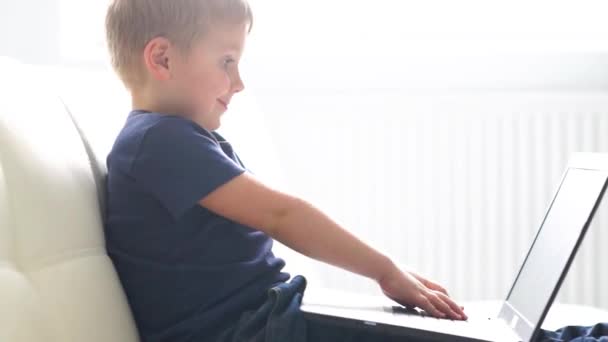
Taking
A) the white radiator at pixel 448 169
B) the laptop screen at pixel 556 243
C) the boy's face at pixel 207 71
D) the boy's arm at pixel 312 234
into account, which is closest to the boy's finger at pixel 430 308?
the boy's arm at pixel 312 234

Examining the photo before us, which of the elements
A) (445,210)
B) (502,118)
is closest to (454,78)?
(502,118)

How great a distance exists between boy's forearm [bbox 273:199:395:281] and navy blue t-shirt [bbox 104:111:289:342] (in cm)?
7

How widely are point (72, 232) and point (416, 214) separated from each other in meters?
1.48

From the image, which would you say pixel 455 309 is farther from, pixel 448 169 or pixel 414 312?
pixel 448 169

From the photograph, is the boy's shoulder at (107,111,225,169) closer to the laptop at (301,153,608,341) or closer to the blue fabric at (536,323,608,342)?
the laptop at (301,153,608,341)

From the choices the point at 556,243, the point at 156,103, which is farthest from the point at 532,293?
the point at 156,103

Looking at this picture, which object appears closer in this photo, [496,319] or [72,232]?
[72,232]

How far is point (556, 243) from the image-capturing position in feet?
3.82

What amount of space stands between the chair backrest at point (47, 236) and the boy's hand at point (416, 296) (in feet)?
1.10

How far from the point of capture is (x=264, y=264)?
1.20 meters

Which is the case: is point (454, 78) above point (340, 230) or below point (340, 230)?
above

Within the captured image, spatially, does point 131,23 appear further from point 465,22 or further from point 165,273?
point 465,22

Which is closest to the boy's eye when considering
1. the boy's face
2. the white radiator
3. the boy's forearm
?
the boy's face

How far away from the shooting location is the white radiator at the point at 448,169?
2385 millimetres
